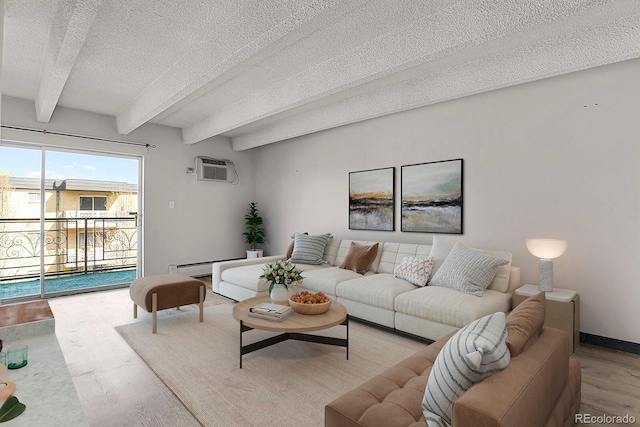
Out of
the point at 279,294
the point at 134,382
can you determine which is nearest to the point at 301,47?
the point at 279,294

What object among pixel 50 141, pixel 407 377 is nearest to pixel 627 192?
pixel 407 377

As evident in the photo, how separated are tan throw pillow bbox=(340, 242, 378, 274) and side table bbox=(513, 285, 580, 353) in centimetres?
168

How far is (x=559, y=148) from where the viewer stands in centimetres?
317

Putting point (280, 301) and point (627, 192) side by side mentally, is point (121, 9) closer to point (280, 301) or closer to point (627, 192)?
point (280, 301)

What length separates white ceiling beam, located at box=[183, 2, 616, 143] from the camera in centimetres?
214

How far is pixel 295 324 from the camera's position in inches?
99.3

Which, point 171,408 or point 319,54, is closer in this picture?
point 171,408

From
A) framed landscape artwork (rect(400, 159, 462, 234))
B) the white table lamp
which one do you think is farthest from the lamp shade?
framed landscape artwork (rect(400, 159, 462, 234))

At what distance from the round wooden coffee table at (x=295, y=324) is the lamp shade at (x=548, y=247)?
6.03 feet

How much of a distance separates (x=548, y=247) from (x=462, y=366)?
2362 millimetres

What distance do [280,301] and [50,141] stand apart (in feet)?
13.3

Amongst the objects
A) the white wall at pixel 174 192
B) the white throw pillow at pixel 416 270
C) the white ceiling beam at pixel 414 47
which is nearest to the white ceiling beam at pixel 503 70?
the white ceiling beam at pixel 414 47

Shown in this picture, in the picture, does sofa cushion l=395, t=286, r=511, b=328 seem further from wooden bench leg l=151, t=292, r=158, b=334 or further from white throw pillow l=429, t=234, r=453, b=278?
wooden bench leg l=151, t=292, r=158, b=334

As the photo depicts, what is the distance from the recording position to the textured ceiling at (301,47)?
2.21 meters
